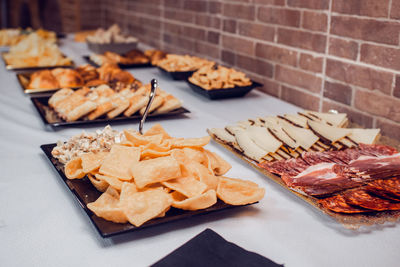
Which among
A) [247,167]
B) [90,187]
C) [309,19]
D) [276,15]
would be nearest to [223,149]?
[247,167]

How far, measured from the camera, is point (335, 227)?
0.78m

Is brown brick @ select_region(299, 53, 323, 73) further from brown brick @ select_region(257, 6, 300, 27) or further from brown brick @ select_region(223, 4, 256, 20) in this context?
brown brick @ select_region(223, 4, 256, 20)

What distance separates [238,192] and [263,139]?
275 millimetres

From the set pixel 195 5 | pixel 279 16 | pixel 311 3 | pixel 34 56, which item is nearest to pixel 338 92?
pixel 311 3

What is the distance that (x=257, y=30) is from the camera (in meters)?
1.88

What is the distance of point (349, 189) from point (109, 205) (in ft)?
1.55

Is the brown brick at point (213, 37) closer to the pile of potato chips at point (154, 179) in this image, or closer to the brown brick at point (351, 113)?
the brown brick at point (351, 113)

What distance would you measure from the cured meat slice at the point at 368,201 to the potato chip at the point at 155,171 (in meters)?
0.33

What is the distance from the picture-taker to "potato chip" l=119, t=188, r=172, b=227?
0.71m

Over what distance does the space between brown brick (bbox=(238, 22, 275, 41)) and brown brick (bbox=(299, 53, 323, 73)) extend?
22 cm

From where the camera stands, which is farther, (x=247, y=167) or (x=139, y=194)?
(x=247, y=167)

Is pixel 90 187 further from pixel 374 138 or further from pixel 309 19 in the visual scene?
pixel 309 19

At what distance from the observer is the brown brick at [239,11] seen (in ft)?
6.25

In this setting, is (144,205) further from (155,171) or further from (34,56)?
(34,56)
